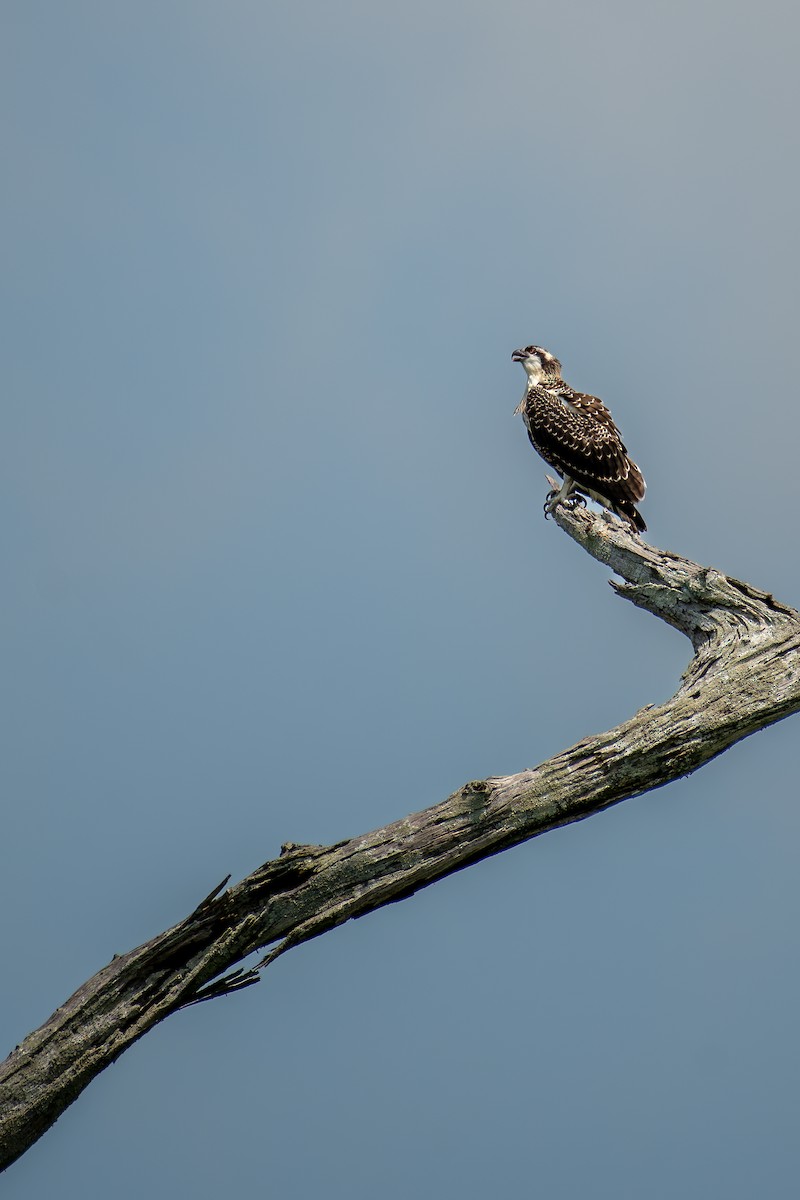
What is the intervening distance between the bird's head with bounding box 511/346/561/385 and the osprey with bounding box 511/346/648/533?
0.22 m

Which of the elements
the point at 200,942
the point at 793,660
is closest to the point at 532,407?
the point at 793,660

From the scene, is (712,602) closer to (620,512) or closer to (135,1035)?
(620,512)

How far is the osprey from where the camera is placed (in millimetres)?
9391

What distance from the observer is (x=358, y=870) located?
503cm

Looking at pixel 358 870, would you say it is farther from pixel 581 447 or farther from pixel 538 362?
pixel 538 362

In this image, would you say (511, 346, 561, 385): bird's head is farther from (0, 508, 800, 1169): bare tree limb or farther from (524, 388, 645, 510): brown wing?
(0, 508, 800, 1169): bare tree limb

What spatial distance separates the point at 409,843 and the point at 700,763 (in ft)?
4.85

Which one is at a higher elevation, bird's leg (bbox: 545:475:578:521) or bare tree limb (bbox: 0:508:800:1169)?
bird's leg (bbox: 545:475:578:521)

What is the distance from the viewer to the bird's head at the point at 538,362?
11.4 m

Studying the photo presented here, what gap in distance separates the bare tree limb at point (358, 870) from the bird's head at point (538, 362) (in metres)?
6.08

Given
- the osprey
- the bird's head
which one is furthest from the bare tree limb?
the bird's head

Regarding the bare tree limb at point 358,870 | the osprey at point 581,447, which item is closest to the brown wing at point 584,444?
the osprey at point 581,447

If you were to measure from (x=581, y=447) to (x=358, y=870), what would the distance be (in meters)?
5.58

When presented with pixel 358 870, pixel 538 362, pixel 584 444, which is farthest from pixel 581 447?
pixel 358 870
